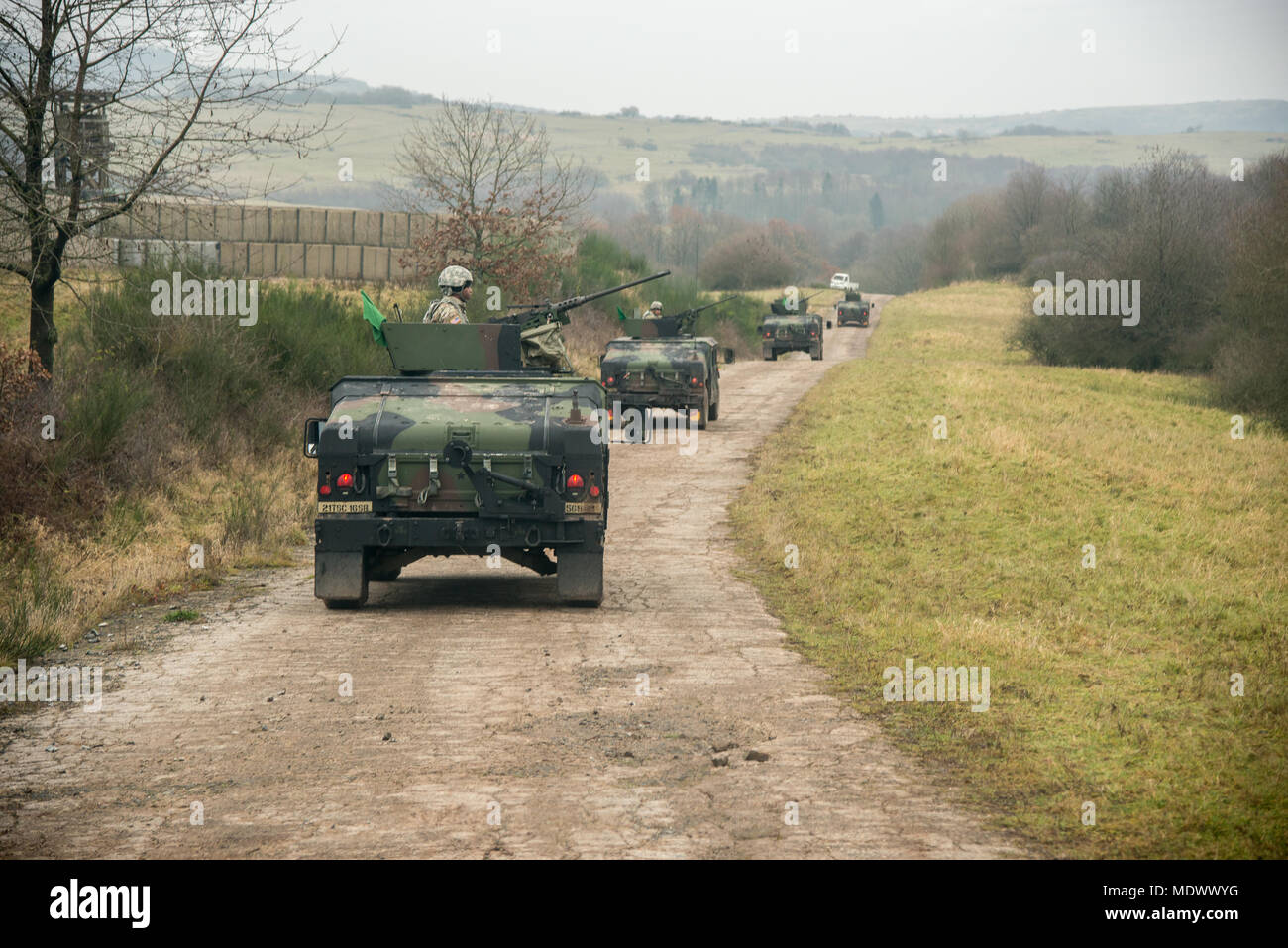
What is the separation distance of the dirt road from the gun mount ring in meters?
1.18

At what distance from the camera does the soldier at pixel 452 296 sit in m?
12.1

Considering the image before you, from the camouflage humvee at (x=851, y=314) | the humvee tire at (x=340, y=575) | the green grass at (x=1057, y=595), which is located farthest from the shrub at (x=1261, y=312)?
the camouflage humvee at (x=851, y=314)

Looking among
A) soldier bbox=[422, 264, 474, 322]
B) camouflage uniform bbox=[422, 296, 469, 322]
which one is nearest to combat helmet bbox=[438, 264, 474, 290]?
soldier bbox=[422, 264, 474, 322]

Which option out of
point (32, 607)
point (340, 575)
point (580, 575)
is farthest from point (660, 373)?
point (32, 607)

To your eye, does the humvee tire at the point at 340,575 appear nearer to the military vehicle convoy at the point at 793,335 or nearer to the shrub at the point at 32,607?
the shrub at the point at 32,607

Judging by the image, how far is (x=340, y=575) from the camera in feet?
33.5

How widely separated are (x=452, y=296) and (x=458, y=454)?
283 centimetres

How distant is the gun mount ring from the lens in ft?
33.1

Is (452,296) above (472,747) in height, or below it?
above

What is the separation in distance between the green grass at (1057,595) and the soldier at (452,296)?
3674 mm

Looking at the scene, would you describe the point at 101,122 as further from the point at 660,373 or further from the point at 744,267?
the point at 744,267

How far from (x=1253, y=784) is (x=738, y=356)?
44.3 m

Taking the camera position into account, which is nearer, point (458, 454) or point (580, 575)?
point (458, 454)
